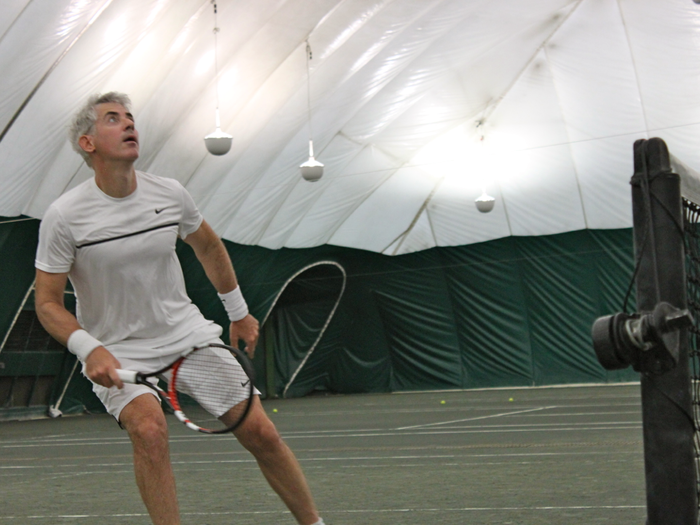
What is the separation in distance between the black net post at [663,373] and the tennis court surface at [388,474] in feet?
3.55

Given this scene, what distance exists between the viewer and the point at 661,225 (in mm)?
2896

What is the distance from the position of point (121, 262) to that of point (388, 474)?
3.21 m

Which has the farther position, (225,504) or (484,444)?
(484,444)

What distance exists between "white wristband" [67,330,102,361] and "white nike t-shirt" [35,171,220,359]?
0.21 metres

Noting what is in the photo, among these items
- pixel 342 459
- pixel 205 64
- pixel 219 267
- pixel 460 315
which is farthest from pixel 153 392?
pixel 460 315

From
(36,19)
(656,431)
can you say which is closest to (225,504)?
(656,431)

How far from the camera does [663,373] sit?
2.77 meters

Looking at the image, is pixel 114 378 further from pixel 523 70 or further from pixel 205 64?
pixel 523 70

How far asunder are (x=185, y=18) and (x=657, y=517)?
11.7 m

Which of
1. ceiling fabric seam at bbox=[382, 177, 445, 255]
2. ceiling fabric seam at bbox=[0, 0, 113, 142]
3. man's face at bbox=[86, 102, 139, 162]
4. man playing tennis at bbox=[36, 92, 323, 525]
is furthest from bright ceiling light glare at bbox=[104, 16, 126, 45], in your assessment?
ceiling fabric seam at bbox=[382, 177, 445, 255]

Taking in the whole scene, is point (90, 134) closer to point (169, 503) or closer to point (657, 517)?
point (169, 503)

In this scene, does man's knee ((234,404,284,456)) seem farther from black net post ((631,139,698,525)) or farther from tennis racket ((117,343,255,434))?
black net post ((631,139,698,525))

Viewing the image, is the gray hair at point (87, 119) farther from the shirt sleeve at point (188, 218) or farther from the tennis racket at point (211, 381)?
the tennis racket at point (211, 381)

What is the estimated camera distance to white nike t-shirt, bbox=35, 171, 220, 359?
312 centimetres
